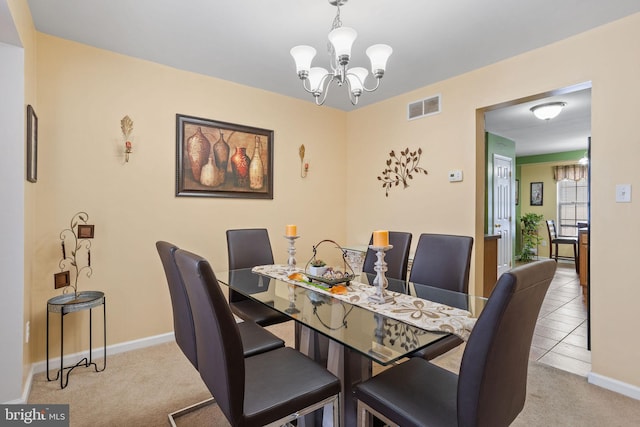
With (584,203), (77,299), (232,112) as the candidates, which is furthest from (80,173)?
(584,203)

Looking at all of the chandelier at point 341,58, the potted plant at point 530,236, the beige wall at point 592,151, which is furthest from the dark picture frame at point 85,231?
the potted plant at point 530,236

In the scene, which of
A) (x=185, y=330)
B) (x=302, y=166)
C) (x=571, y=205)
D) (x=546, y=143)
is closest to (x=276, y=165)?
(x=302, y=166)

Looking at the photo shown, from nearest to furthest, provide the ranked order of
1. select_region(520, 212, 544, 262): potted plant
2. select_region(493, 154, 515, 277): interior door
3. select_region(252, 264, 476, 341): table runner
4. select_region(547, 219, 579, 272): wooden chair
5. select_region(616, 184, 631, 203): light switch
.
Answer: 1. select_region(252, 264, 476, 341): table runner
2. select_region(616, 184, 631, 203): light switch
3. select_region(493, 154, 515, 277): interior door
4. select_region(547, 219, 579, 272): wooden chair
5. select_region(520, 212, 544, 262): potted plant

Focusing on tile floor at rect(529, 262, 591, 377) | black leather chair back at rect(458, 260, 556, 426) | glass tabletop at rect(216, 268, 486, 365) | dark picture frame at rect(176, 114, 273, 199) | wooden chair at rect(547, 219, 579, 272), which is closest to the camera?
black leather chair back at rect(458, 260, 556, 426)

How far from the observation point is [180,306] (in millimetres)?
1637

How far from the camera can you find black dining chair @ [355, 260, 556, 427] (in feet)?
3.11

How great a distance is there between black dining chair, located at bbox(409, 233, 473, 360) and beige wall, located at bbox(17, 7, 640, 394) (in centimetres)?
94

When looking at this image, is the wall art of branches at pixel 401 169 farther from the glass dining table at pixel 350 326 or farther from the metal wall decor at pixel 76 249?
the metal wall decor at pixel 76 249

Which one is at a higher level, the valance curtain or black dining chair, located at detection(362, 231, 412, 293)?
the valance curtain

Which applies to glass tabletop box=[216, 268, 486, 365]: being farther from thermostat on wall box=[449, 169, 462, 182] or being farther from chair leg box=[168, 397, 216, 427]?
thermostat on wall box=[449, 169, 462, 182]

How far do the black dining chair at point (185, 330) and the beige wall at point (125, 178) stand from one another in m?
1.30

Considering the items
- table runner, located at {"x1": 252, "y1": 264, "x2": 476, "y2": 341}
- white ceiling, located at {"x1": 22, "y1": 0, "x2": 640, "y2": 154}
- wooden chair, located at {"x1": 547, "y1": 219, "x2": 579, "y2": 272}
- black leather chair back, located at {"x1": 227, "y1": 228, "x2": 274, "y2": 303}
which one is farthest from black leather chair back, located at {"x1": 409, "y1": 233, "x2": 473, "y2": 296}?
wooden chair, located at {"x1": 547, "y1": 219, "x2": 579, "y2": 272}

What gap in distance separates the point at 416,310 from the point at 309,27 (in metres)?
1.97

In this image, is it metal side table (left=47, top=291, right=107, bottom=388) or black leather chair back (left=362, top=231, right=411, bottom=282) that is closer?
metal side table (left=47, top=291, right=107, bottom=388)
